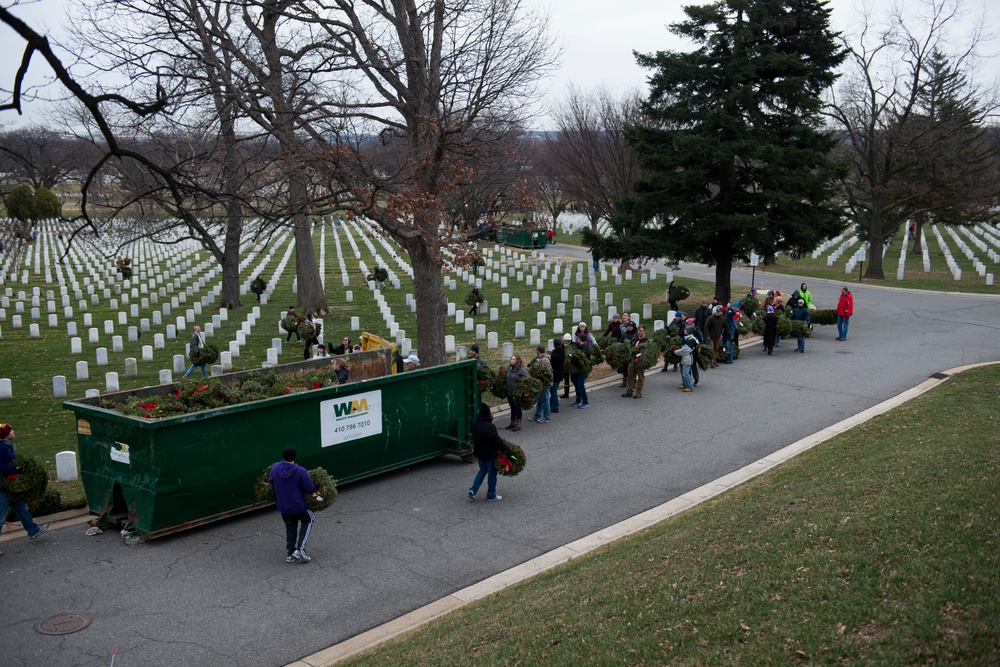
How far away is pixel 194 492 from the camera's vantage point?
9.92 meters

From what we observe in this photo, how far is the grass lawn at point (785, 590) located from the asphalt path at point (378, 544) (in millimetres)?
1104

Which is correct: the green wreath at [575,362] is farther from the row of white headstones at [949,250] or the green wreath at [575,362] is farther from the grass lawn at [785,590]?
the row of white headstones at [949,250]

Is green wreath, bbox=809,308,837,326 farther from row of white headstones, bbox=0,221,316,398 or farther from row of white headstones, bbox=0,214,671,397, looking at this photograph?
row of white headstones, bbox=0,221,316,398

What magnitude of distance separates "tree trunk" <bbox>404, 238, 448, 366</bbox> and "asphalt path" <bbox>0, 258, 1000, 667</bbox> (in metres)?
3.19

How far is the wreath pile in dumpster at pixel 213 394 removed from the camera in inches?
417

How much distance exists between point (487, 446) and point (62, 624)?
5.19 meters

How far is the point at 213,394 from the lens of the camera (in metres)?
11.5

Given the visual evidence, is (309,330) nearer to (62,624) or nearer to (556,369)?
(556,369)

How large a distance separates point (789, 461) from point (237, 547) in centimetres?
774

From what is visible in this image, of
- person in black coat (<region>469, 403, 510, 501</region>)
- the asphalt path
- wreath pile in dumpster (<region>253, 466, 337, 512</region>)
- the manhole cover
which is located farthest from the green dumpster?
the manhole cover

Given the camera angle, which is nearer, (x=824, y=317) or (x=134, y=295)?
(x=824, y=317)

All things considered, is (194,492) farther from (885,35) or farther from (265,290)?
(885,35)

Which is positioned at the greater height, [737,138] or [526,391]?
[737,138]

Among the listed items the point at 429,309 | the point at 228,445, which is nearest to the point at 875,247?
the point at 429,309
